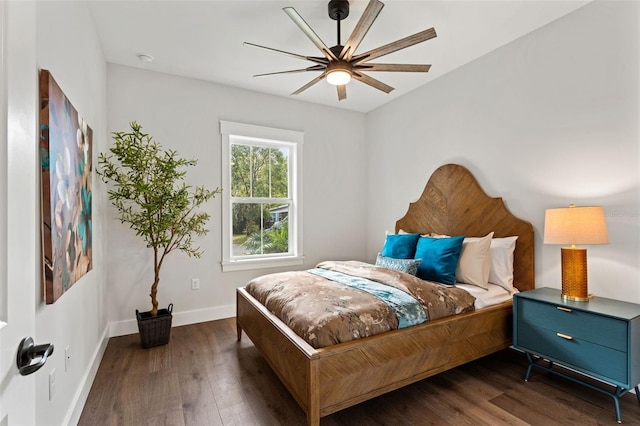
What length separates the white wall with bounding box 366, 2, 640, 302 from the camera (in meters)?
2.22

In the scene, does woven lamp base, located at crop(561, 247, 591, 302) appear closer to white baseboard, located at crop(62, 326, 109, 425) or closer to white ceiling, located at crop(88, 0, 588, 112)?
white ceiling, located at crop(88, 0, 588, 112)

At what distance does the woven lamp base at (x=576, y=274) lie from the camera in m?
2.20

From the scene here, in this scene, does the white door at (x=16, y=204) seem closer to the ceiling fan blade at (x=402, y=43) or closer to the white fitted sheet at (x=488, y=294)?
the ceiling fan blade at (x=402, y=43)

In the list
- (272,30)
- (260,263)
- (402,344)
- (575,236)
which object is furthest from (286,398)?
(272,30)

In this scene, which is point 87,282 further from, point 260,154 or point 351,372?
point 260,154

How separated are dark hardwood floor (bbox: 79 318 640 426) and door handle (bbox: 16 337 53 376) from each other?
1.48m

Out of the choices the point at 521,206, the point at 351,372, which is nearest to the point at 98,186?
the point at 351,372

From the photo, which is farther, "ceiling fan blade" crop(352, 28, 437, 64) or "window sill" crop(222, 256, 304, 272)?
"window sill" crop(222, 256, 304, 272)

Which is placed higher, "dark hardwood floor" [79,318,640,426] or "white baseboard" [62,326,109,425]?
"white baseboard" [62,326,109,425]

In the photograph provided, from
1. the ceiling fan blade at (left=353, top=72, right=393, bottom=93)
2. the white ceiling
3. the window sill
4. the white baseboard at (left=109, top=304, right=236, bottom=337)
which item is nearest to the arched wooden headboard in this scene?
the white ceiling

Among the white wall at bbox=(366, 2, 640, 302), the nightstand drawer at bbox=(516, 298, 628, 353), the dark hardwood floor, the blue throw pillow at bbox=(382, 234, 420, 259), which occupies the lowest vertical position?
the dark hardwood floor

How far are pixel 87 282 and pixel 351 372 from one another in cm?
199

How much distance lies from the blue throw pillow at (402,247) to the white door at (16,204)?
296 centimetres

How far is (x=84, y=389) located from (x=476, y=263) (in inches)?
124
